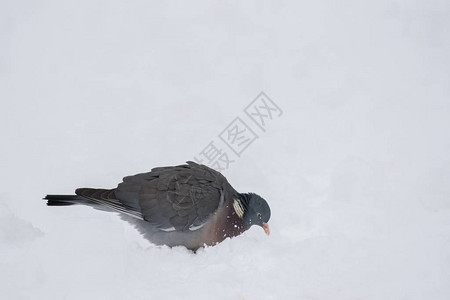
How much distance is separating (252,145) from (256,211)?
1.31m

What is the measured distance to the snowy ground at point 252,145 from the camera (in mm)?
3828


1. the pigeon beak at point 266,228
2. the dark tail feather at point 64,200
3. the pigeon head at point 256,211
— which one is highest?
the dark tail feather at point 64,200

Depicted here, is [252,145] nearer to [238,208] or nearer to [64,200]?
[238,208]

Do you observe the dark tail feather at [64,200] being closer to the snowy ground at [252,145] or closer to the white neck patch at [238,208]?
the snowy ground at [252,145]

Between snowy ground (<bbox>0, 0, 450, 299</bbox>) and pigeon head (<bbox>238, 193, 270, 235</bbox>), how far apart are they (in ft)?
0.57

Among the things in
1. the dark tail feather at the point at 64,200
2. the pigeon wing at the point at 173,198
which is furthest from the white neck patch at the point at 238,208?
the dark tail feather at the point at 64,200

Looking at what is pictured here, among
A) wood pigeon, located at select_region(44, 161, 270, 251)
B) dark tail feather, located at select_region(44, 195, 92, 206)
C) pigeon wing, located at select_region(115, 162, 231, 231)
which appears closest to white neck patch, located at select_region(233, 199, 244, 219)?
wood pigeon, located at select_region(44, 161, 270, 251)

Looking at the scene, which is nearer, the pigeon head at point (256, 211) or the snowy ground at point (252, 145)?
the snowy ground at point (252, 145)

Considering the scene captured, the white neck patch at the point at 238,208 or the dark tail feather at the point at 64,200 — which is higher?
the dark tail feather at the point at 64,200

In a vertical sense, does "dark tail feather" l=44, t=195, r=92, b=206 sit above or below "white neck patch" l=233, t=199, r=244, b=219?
above

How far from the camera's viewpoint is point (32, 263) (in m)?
3.78

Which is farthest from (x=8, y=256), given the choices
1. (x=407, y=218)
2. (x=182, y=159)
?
(x=407, y=218)

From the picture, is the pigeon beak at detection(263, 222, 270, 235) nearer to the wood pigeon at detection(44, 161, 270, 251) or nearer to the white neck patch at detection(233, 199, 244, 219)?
the wood pigeon at detection(44, 161, 270, 251)

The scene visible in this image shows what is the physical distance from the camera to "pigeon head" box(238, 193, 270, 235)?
15.2 ft
